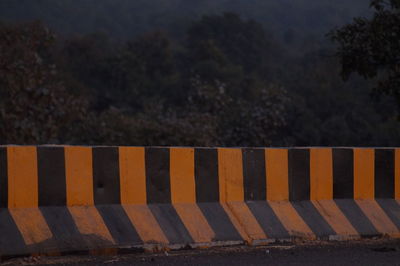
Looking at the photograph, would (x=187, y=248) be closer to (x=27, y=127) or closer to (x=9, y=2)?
(x=27, y=127)

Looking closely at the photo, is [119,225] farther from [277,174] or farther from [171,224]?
[277,174]

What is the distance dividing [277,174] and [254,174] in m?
0.21

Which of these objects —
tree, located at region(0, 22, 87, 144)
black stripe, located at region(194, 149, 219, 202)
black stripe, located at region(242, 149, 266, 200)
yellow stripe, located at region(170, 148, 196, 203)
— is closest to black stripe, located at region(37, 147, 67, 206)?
yellow stripe, located at region(170, 148, 196, 203)

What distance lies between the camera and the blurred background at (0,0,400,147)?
14828 millimetres

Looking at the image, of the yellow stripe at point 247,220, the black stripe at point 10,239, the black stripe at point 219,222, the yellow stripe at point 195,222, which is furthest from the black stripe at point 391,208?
the black stripe at point 10,239

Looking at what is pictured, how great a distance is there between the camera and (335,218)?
7.57 meters

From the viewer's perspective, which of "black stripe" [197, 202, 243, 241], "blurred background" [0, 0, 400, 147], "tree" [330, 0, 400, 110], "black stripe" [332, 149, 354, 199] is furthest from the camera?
"blurred background" [0, 0, 400, 147]

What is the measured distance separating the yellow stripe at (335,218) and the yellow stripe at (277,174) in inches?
12.2

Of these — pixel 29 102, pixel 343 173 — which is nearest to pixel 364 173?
pixel 343 173

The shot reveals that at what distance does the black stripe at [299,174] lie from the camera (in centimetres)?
756

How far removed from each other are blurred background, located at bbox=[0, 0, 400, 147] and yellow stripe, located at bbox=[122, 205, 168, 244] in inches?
109

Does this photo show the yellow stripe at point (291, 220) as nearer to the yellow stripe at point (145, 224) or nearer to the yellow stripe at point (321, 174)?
the yellow stripe at point (321, 174)

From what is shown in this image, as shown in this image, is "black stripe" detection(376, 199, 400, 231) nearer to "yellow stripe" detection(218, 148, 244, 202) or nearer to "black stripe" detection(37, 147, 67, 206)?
"yellow stripe" detection(218, 148, 244, 202)

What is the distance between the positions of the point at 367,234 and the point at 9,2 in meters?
52.3
